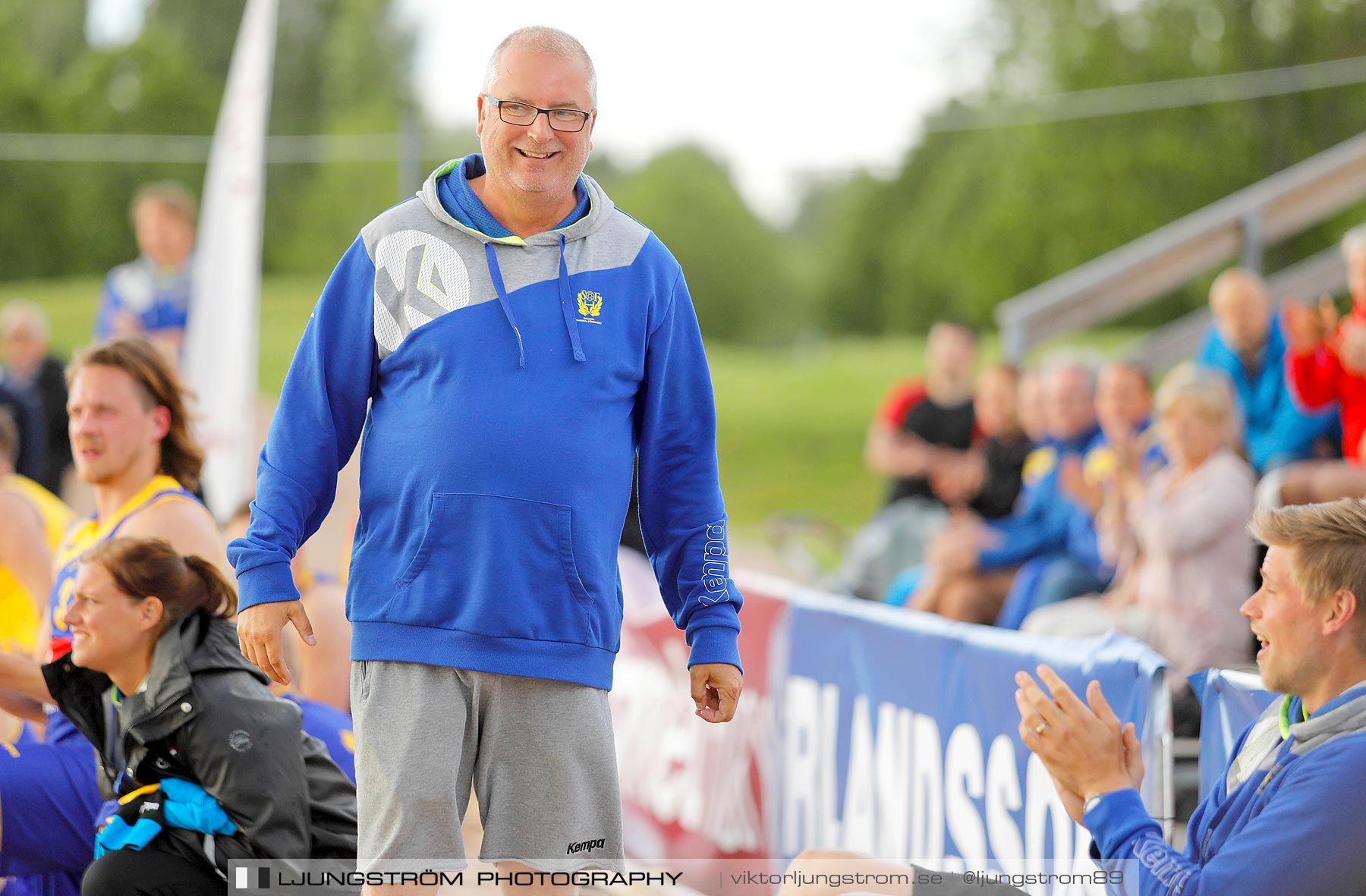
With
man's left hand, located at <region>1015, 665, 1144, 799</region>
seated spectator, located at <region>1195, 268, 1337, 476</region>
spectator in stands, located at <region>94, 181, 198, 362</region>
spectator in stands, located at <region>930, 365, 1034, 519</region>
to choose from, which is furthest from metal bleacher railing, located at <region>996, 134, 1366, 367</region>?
man's left hand, located at <region>1015, 665, 1144, 799</region>

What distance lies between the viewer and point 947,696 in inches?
157

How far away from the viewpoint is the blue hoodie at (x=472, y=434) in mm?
2420

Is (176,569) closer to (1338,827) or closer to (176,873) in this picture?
(176,873)

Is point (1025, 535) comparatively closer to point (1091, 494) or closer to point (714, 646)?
point (1091, 494)

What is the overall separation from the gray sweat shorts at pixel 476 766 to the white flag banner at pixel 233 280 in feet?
15.6

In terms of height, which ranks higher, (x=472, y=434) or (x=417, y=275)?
(x=417, y=275)

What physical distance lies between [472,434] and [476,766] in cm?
59

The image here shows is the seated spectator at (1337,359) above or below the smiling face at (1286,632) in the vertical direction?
above

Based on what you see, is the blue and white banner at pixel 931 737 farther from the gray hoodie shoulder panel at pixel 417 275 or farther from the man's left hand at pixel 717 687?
the gray hoodie shoulder panel at pixel 417 275

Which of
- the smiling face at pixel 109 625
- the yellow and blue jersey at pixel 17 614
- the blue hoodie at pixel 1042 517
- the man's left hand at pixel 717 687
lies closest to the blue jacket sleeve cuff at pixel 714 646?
the man's left hand at pixel 717 687

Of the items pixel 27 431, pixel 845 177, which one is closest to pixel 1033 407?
pixel 27 431

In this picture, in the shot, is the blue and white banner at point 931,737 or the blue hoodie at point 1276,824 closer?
the blue hoodie at point 1276,824

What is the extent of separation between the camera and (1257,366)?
6.56m

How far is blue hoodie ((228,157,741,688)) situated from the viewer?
242 centimetres
